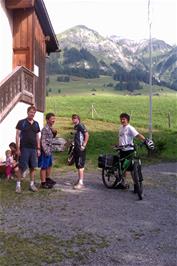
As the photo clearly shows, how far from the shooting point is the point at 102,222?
7.79 meters

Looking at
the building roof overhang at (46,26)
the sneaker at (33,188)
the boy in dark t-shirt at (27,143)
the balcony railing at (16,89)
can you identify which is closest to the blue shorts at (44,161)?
the boy in dark t-shirt at (27,143)

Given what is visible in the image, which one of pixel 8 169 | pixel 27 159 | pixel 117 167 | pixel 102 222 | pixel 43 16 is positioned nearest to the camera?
pixel 102 222

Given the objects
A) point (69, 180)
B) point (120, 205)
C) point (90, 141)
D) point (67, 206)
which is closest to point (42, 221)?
point (67, 206)

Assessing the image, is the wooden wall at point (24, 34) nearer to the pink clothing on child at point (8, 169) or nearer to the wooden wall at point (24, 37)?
the wooden wall at point (24, 37)

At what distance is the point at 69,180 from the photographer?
12.2 metres

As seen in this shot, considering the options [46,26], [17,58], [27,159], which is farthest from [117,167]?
[46,26]

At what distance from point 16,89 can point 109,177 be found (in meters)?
4.75

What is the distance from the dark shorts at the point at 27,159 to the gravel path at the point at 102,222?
616 millimetres

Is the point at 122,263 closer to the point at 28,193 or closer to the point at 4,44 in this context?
the point at 28,193

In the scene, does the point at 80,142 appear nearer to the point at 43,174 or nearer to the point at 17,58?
the point at 43,174

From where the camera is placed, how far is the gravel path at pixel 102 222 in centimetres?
609

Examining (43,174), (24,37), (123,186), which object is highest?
(24,37)

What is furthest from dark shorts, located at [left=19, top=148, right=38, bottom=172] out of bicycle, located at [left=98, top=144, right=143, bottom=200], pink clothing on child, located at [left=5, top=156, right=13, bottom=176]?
bicycle, located at [left=98, top=144, right=143, bottom=200]

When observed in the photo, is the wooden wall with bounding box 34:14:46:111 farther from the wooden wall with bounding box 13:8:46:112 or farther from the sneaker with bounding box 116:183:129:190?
the sneaker with bounding box 116:183:129:190
